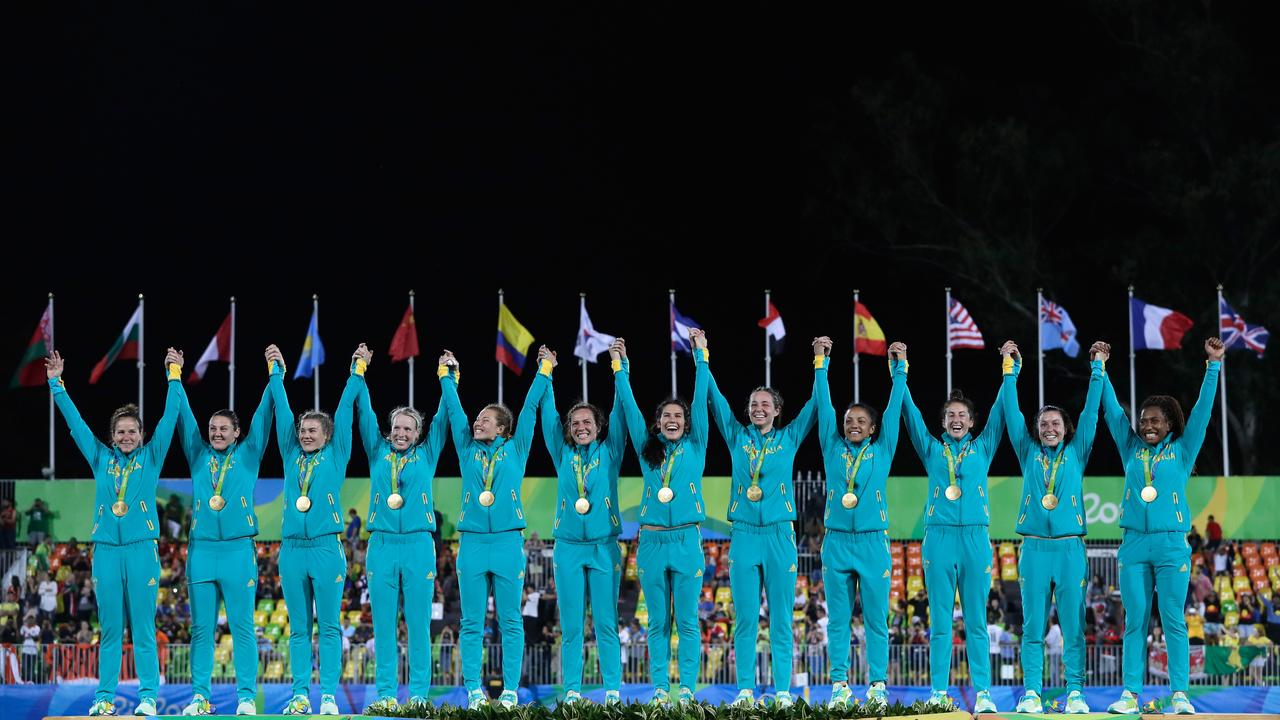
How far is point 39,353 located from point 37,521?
1931 millimetres

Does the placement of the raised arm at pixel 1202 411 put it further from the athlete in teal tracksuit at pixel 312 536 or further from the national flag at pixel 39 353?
the national flag at pixel 39 353

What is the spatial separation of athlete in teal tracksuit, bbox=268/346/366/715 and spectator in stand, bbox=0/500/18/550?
10566mm

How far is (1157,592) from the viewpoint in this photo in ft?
31.9

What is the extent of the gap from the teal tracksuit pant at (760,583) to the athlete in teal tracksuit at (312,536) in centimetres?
229

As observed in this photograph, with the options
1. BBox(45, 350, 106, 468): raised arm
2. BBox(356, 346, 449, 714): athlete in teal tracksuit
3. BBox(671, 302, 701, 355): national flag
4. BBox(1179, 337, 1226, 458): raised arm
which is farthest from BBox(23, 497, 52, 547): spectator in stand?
BBox(1179, 337, 1226, 458): raised arm

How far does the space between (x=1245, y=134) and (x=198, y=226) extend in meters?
15.9

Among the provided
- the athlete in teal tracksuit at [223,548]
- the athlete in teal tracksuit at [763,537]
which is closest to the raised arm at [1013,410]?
the athlete in teal tracksuit at [763,537]

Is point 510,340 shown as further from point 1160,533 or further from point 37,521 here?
point 1160,533

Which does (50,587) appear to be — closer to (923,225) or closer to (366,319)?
(366,319)

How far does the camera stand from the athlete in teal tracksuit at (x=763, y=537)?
9.78 meters

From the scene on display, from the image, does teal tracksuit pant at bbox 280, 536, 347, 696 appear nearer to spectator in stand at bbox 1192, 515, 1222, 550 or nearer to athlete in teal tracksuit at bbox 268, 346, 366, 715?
athlete in teal tracksuit at bbox 268, 346, 366, 715

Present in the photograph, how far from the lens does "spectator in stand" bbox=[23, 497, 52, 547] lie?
766 inches

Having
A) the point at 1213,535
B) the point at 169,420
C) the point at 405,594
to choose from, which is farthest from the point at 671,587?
the point at 1213,535

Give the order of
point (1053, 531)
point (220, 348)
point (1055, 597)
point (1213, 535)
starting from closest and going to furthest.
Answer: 1. point (1053, 531)
2. point (1055, 597)
3. point (1213, 535)
4. point (220, 348)
